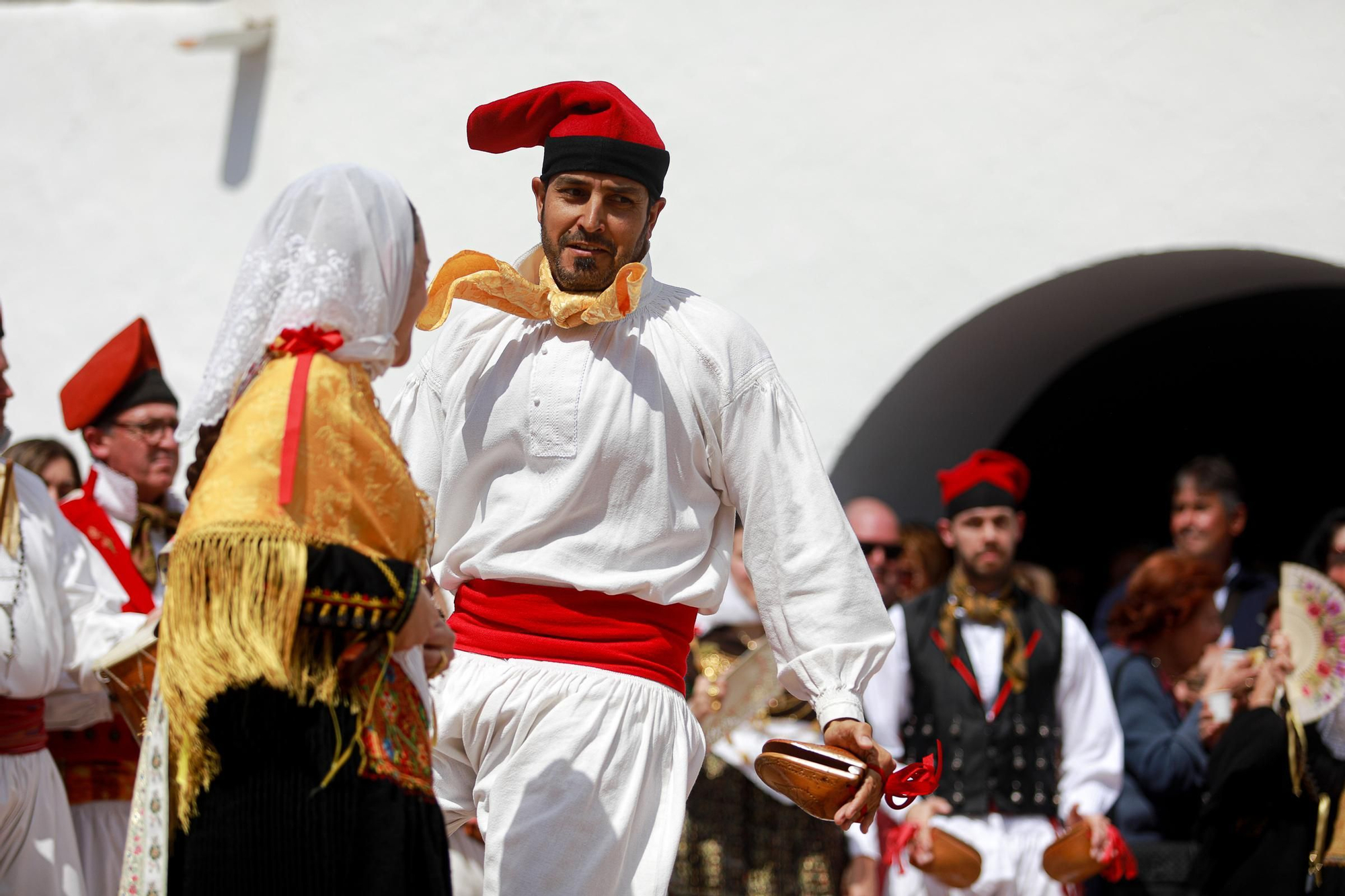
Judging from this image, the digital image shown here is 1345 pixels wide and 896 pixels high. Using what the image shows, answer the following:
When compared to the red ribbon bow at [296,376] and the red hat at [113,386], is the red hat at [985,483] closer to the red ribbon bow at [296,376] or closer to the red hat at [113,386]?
the red hat at [113,386]

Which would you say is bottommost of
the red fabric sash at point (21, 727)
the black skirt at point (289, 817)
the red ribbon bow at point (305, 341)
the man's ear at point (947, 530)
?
the red fabric sash at point (21, 727)

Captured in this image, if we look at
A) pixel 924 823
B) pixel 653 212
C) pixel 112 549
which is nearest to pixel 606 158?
pixel 653 212

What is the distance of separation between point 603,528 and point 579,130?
2.62 feet

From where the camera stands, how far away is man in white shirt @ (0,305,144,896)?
4125 mm

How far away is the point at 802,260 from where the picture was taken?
21.5 feet

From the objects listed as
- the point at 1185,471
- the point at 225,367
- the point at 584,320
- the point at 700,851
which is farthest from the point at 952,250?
the point at 225,367

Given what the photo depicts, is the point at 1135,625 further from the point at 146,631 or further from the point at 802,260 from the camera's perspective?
the point at 146,631

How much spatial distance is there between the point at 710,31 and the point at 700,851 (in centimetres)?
330

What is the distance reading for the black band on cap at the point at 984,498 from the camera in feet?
19.1

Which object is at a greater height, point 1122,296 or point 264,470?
point 1122,296

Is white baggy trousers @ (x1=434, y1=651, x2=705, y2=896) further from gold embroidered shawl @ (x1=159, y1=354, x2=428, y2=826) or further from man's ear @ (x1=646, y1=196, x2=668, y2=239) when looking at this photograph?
man's ear @ (x1=646, y1=196, x2=668, y2=239)

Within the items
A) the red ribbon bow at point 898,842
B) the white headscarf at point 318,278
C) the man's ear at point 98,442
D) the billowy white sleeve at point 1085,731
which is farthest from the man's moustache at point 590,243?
the billowy white sleeve at point 1085,731

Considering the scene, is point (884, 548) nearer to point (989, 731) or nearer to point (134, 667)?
point (989, 731)

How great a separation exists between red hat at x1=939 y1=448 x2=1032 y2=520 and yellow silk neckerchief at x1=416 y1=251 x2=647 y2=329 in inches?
114
